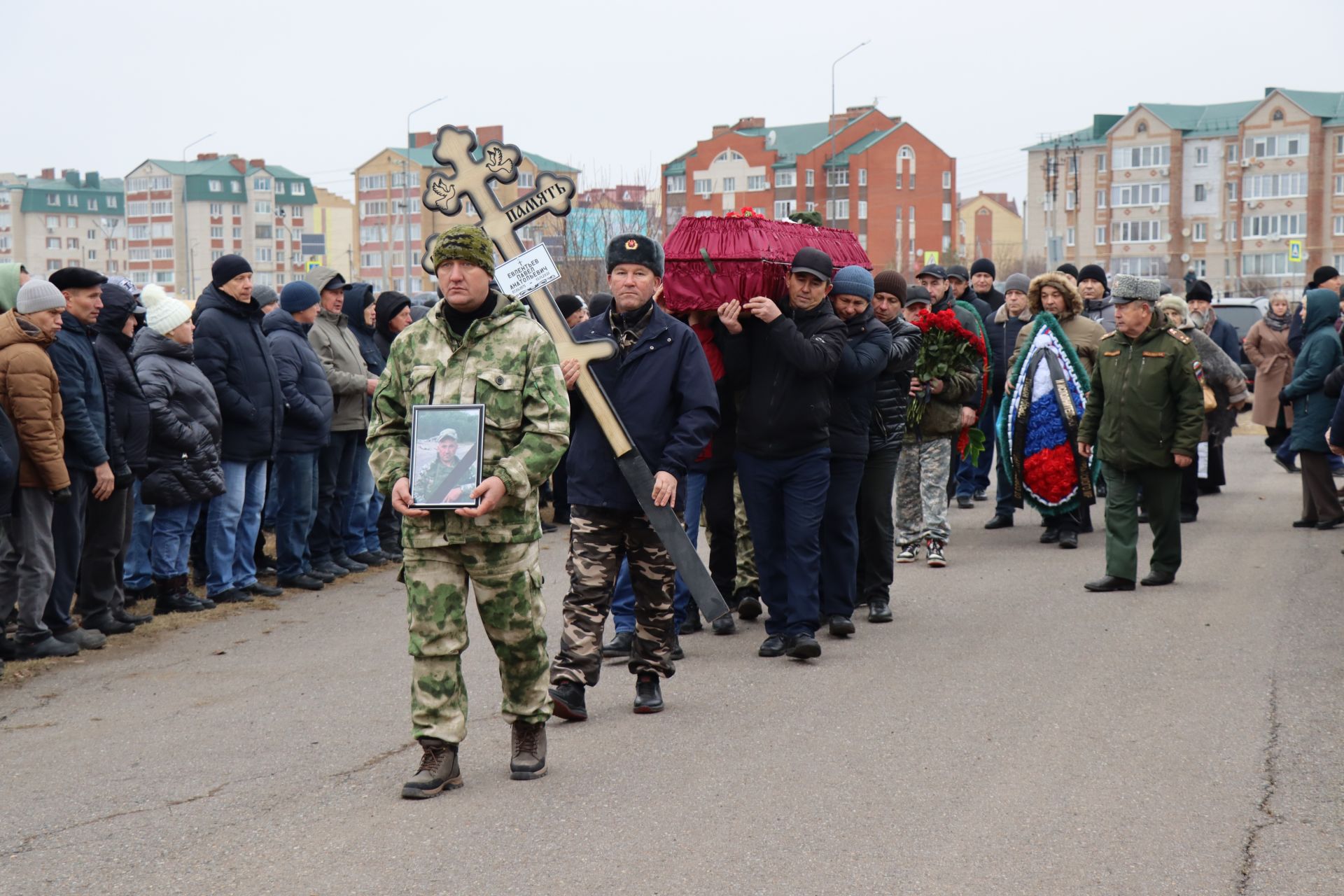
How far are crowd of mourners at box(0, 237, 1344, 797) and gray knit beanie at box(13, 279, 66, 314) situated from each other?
2 centimetres

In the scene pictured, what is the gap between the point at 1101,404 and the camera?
34.5 ft

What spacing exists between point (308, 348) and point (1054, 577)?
226 inches

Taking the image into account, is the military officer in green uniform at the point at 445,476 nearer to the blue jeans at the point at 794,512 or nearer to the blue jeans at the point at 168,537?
the blue jeans at the point at 794,512

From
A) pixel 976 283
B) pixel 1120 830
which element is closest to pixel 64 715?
pixel 1120 830

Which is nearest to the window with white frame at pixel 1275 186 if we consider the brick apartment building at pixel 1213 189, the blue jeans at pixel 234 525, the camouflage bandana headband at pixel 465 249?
the brick apartment building at pixel 1213 189

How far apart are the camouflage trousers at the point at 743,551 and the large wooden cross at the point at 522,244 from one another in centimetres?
242

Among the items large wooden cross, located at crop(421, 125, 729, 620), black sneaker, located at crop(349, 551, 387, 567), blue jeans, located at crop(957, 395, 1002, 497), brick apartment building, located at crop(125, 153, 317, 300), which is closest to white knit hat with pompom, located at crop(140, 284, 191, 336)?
black sneaker, located at crop(349, 551, 387, 567)

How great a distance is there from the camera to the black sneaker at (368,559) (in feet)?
38.4

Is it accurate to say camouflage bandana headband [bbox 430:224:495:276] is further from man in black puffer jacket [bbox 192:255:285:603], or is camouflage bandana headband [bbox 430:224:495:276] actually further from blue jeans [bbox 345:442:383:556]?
blue jeans [bbox 345:442:383:556]

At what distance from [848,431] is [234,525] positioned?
14.4 ft

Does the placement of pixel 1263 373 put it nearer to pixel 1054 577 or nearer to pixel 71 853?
pixel 1054 577

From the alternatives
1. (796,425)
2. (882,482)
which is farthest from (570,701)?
(882,482)

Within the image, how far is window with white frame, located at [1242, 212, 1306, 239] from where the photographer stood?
10019 centimetres

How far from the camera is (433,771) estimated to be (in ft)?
18.3
